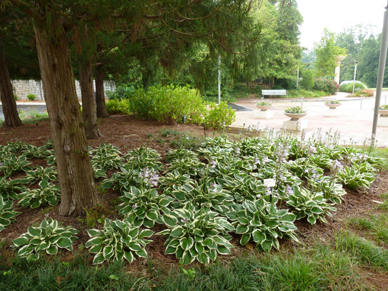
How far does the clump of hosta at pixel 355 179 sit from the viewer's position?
3.51 meters

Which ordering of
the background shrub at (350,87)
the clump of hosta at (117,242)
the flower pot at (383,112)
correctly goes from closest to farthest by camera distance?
the clump of hosta at (117,242) → the flower pot at (383,112) → the background shrub at (350,87)

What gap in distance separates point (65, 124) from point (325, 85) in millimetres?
31304

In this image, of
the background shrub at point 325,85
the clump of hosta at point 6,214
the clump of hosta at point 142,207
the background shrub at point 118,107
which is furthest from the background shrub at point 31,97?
the background shrub at point 325,85

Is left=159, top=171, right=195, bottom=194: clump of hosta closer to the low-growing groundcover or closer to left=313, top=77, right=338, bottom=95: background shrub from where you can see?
the low-growing groundcover

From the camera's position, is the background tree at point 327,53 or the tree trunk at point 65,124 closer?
the tree trunk at point 65,124

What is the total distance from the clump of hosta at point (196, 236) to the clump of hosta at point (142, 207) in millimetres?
143

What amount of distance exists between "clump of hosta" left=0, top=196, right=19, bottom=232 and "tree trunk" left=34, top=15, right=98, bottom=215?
16.7 inches

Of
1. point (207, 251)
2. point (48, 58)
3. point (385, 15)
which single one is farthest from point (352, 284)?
point (385, 15)

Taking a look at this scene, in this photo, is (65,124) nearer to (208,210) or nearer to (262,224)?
(208,210)

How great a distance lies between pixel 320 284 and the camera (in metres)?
1.83

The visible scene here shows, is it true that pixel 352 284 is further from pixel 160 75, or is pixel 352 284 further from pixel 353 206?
pixel 160 75

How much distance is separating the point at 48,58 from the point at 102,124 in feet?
13.7

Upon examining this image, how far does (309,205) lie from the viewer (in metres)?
2.71

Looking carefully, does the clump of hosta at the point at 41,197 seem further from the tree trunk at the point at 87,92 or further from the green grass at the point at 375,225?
the green grass at the point at 375,225
